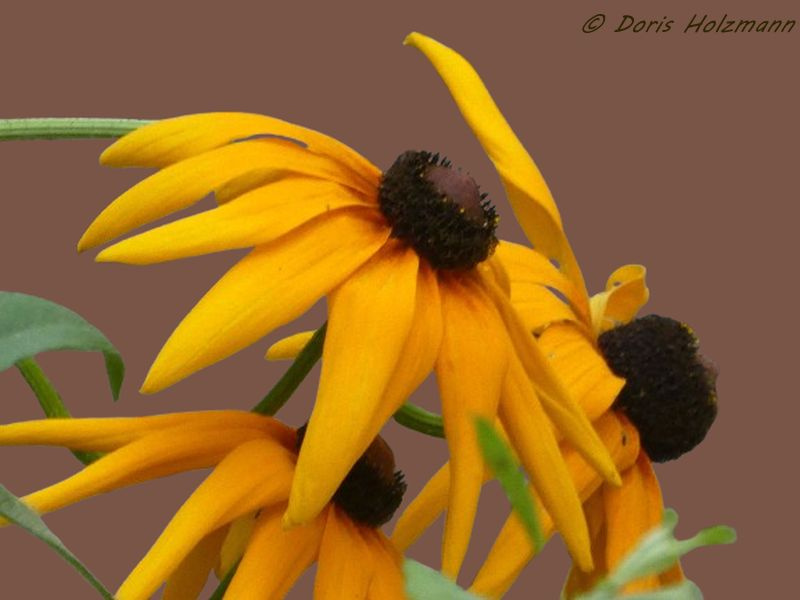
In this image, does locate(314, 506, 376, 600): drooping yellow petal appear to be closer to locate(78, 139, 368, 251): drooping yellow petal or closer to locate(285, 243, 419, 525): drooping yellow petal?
locate(285, 243, 419, 525): drooping yellow petal

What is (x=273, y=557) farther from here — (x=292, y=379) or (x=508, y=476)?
(x=508, y=476)

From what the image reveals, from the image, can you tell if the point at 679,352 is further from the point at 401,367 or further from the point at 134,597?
the point at 134,597

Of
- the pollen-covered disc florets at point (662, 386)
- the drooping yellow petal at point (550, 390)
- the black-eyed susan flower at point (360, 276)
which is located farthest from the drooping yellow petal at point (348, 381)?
the pollen-covered disc florets at point (662, 386)

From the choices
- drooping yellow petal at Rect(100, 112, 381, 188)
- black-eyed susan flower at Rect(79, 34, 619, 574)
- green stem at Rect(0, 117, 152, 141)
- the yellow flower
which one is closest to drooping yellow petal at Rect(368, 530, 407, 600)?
the yellow flower

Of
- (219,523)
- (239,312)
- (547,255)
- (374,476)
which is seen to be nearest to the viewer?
(239,312)

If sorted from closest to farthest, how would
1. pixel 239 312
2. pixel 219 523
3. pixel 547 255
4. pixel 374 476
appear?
pixel 239 312 → pixel 219 523 → pixel 374 476 → pixel 547 255

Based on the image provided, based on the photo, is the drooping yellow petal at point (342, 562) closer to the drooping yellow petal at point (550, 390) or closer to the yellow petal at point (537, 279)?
the drooping yellow petal at point (550, 390)

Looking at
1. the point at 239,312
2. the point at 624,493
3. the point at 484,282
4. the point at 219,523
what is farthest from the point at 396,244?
the point at 624,493
